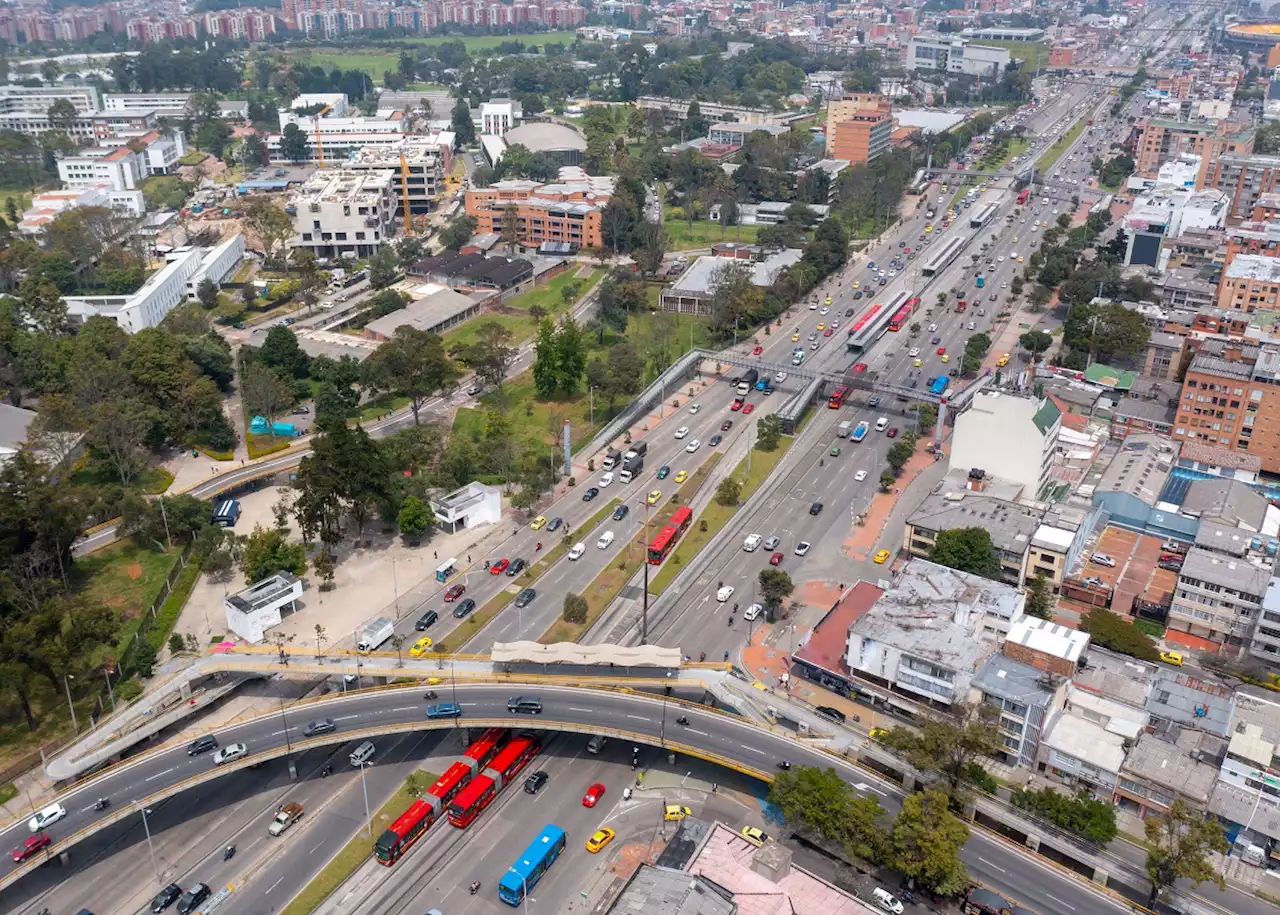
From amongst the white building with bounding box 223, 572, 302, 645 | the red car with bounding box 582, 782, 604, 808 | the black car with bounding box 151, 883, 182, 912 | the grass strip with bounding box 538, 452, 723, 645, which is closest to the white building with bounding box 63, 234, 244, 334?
the white building with bounding box 223, 572, 302, 645

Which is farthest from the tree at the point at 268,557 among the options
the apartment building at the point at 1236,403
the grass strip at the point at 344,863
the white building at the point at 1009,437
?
the apartment building at the point at 1236,403

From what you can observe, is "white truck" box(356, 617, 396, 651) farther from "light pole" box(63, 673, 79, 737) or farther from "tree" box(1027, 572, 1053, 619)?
"tree" box(1027, 572, 1053, 619)

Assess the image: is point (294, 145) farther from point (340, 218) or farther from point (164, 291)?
point (164, 291)

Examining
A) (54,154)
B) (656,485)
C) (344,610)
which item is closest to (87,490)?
(344,610)

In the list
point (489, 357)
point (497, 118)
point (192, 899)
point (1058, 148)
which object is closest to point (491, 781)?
point (192, 899)

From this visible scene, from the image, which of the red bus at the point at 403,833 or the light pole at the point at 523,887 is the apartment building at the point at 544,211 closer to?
the red bus at the point at 403,833
